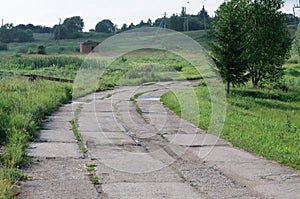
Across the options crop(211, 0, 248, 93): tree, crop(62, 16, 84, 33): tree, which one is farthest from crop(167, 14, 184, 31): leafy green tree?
crop(211, 0, 248, 93): tree

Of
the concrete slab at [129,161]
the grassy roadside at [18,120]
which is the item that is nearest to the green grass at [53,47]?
the grassy roadside at [18,120]

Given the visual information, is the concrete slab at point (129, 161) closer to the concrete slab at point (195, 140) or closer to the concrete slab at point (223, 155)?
the concrete slab at point (223, 155)

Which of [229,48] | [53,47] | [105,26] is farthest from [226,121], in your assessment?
[105,26]

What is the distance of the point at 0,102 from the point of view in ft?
40.7

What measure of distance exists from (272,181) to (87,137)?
479cm

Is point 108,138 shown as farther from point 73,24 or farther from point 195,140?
point 73,24

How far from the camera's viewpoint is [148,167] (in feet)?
25.1

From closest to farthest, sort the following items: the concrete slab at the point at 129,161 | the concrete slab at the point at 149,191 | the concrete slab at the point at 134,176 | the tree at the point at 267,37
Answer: the concrete slab at the point at 149,191 < the concrete slab at the point at 134,176 < the concrete slab at the point at 129,161 < the tree at the point at 267,37

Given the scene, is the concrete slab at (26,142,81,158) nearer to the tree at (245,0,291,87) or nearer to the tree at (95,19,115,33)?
the tree at (245,0,291,87)

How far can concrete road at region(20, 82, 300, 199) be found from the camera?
20.4 ft

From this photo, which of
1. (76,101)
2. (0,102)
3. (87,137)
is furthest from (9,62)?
(87,137)

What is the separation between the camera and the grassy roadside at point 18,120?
6.38 m

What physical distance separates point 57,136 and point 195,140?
310cm

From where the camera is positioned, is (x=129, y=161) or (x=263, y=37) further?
(x=263, y=37)
